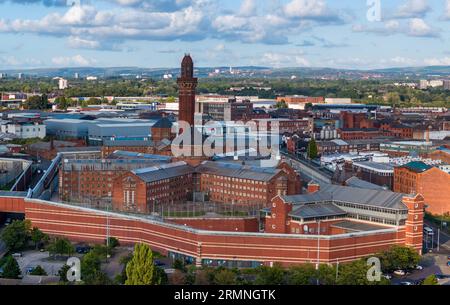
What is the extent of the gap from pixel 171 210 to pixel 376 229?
988 centimetres

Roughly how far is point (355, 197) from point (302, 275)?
28.0ft

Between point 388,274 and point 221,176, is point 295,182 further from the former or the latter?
point 388,274

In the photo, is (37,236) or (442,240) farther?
(442,240)

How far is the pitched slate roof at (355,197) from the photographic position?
30.2m

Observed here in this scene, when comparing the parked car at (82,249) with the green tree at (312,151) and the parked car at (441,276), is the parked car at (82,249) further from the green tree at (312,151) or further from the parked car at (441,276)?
the green tree at (312,151)

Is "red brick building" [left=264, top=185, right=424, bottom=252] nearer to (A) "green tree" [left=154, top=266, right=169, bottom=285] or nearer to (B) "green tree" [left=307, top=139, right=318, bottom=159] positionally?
(A) "green tree" [left=154, top=266, right=169, bottom=285]

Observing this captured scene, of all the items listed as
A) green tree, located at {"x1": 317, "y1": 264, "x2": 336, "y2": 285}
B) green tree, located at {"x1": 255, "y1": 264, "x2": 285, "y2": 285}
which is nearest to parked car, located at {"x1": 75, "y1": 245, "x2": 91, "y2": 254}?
green tree, located at {"x1": 255, "y1": 264, "x2": 285, "y2": 285}

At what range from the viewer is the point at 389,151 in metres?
58.2

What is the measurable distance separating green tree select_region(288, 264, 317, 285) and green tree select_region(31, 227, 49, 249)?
1229 cm

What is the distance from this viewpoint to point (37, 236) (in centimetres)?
3206

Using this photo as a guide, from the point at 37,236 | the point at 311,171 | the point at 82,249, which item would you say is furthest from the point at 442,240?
the point at 37,236

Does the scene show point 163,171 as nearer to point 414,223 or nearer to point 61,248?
point 61,248

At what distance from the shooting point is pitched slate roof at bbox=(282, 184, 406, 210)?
99.2ft
